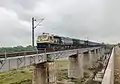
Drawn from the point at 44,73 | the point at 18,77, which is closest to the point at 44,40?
the point at 44,73

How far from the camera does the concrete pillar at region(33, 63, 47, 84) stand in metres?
23.5

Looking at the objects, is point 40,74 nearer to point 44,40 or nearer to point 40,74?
point 40,74

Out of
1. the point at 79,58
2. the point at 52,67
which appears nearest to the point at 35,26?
the point at 52,67

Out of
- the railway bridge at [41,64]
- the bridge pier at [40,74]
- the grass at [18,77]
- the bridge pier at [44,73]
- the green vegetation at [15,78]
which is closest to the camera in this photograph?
the railway bridge at [41,64]

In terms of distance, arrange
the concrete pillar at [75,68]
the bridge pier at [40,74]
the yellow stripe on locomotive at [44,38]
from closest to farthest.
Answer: the bridge pier at [40,74]
the yellow stripe on locomotive at [44,38]
the concrete pillar at [75,68]

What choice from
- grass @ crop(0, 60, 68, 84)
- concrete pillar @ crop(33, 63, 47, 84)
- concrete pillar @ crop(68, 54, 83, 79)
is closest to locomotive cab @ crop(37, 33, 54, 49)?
grass @ crop(0, 60, 68, 84)

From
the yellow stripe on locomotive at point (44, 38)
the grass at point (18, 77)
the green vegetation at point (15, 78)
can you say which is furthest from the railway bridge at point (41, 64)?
the green vegetation at point (15, 78)

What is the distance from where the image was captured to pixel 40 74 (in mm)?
24188

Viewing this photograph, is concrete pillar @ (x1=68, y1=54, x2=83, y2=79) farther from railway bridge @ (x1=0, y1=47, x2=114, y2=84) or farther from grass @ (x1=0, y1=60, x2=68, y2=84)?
grass @ (x1=0, y1=60, x2=68, y2=84)

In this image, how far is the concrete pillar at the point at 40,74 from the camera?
23.5 meters

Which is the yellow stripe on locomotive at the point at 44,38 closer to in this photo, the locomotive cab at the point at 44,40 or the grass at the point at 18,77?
the locomotive cab at the point at 44,40

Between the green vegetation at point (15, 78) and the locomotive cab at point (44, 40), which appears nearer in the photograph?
the locomotive cab at point (44, 40)

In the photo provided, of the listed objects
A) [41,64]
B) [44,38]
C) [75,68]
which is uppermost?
[44,38]

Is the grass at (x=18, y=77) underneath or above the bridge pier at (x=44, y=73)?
underneath
